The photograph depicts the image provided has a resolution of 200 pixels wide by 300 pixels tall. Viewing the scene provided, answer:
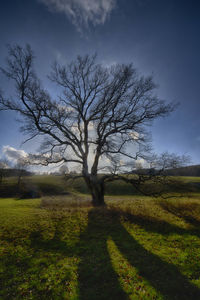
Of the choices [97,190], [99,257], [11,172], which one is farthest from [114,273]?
[11,172]

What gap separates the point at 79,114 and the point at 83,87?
335 cm

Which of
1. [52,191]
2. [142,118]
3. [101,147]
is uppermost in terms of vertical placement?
[142,118]

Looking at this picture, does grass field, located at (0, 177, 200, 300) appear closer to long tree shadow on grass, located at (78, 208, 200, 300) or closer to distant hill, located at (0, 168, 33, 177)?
long tree shadow on grass, located at (78, 208, 200, 300)

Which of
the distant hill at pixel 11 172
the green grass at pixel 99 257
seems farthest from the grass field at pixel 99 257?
the distant hill at pixel 11 172

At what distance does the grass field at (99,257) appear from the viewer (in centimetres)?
481

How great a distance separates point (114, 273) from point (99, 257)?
1.40 meters

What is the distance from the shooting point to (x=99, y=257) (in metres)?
6.95

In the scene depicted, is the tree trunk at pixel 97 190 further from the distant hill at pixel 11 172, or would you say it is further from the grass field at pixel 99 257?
the distant hill at pixel 11 172

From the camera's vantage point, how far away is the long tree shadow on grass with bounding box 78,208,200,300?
4734 millimetres

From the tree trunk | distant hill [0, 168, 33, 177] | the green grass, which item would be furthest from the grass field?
distant hill [0, 168, 33, 177]

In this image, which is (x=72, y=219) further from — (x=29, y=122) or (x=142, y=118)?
(x=142, y=118)

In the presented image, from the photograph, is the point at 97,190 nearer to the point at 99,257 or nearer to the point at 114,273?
the point at 99,257

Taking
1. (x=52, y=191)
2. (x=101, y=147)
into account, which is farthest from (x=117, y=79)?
(x=52, y=191)

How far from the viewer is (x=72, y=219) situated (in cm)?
1191
